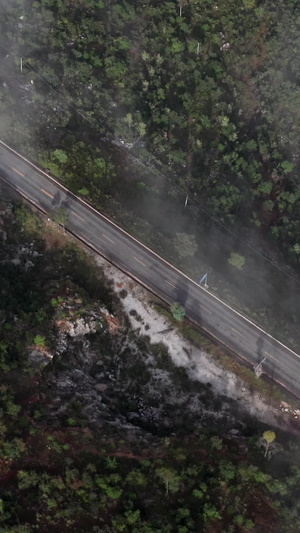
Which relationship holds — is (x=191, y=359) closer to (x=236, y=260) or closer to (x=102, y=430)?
(x=236, y=260)

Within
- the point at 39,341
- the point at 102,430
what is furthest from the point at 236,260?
Result: the point at 102,430

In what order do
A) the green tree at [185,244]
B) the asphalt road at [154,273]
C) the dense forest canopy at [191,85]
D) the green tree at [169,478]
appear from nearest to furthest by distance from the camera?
1. the green tree at [169,478]
2. the asphalt road at [154,273]
3. the green tree at [185,244]
4. the dense forest canopy at [191,85]

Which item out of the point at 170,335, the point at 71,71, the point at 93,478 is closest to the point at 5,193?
the point at 71,71

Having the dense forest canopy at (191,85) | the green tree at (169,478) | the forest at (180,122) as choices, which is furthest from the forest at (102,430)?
the dense forest canopy at (191,85)

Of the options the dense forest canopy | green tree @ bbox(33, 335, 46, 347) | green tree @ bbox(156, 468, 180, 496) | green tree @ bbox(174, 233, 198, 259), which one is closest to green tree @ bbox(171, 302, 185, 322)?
green tree @ bbox(174, 233, 198, 259)

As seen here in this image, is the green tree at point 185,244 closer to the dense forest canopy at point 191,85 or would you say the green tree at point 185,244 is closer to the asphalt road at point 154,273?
the asphalt road at point 154,273

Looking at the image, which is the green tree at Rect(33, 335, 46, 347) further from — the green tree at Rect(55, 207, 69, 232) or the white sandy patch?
the green tree at Rect(55, 207, 69, 232)
